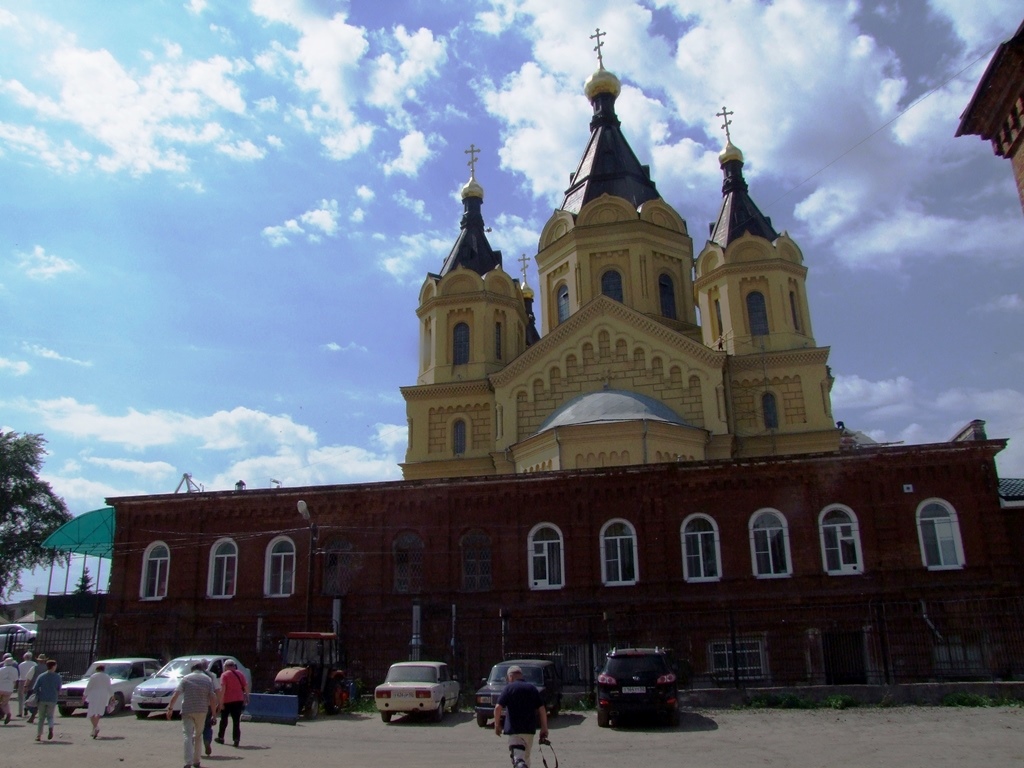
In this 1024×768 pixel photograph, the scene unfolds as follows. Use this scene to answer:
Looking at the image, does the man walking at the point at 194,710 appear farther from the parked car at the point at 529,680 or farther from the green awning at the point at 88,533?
the green awning at the point at 88,533

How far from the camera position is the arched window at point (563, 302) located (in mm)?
39281

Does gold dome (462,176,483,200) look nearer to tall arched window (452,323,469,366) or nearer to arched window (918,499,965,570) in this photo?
tall arched window (452,323,469,366)

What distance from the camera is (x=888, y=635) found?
2014 cm

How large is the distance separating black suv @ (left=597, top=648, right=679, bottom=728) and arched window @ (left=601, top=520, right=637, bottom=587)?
6922 millimetres

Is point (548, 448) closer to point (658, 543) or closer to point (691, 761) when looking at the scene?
point (658, 543)

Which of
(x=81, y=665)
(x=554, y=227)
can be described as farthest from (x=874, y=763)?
(x=554, y=227)

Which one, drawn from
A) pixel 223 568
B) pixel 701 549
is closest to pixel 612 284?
pixel 701 549

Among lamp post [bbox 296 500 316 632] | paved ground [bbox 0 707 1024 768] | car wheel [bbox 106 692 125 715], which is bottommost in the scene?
paved ground [bbox 0 707 1024 768]

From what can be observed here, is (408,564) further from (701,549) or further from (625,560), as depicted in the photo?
(701,549)

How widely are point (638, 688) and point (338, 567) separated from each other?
39.4ft

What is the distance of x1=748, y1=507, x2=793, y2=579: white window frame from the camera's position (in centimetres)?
2200

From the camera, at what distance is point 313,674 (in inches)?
723

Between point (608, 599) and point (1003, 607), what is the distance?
964cm

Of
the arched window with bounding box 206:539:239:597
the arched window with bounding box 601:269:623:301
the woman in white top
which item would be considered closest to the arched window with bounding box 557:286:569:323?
the arched window with bounding box 601:269:623:301
